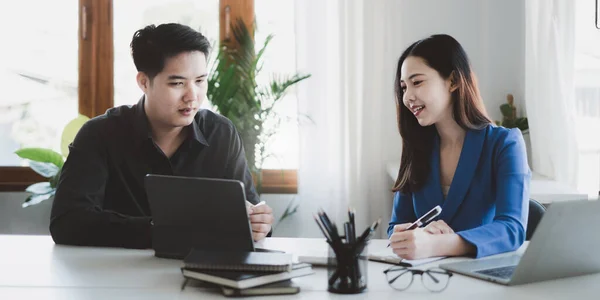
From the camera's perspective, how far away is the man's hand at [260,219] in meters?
2.11

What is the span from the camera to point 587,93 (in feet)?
10.9

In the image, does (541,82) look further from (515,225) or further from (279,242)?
(279,242)

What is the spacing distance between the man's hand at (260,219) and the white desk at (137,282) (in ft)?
0.42

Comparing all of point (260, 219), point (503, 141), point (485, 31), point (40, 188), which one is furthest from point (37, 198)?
point (503, 141)

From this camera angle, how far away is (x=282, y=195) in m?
4.34

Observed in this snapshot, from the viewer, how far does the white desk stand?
1.59 meters

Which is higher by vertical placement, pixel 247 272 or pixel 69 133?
pixel 69 133

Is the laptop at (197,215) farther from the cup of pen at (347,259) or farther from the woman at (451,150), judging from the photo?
the woman at (451,150)

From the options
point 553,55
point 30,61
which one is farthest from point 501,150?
point 30,61

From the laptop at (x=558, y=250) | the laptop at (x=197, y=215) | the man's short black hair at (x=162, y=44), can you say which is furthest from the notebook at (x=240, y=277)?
the man's short black hair at (x=162, y=44)

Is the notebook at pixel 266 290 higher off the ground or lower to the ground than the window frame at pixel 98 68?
lower

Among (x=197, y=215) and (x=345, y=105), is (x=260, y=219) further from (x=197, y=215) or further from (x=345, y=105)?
(x=345, y=105)

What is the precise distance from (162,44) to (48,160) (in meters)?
1.80

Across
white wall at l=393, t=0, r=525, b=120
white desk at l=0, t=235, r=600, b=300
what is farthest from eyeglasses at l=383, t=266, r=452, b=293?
white wall at l=393, t=0, r=525, b=120
